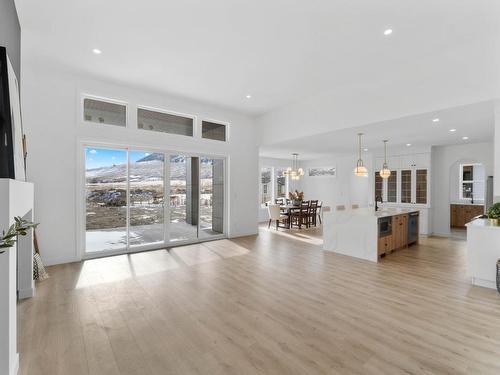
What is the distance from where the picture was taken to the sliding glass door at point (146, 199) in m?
5.42

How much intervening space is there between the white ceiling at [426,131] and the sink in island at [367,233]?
1.92m

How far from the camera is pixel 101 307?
316 centimetres

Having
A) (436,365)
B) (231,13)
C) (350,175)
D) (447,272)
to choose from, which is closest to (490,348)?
(436,365)

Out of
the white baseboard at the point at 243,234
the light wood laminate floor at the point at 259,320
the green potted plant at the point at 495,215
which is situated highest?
the green potted plant at the point at 495,215

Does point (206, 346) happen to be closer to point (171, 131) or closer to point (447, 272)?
point (447, 272)

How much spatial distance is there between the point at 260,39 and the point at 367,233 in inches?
165

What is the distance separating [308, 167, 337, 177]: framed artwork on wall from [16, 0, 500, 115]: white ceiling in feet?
22.2

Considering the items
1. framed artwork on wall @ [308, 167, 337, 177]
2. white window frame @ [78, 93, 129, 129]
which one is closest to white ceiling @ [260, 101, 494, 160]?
framed artwork on wall @ [308, 167, 337, 177]

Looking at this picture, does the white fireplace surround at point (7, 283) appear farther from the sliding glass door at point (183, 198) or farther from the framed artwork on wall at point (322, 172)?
the framed artwork on wall at point (322, 172)

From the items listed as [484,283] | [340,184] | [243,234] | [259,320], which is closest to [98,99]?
[243,234]

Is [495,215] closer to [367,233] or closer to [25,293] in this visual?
[367,233]

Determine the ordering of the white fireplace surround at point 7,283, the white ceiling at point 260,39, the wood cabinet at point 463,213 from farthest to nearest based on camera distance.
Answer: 1. the wood cabinet at point 463,213
2. the white ceiling at point 260,39
3. the white fireplace surround at point 7,283

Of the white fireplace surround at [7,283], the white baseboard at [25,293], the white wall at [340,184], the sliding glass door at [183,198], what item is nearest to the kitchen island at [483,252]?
the white wall at [340,184]

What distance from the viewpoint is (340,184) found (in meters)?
11.2
